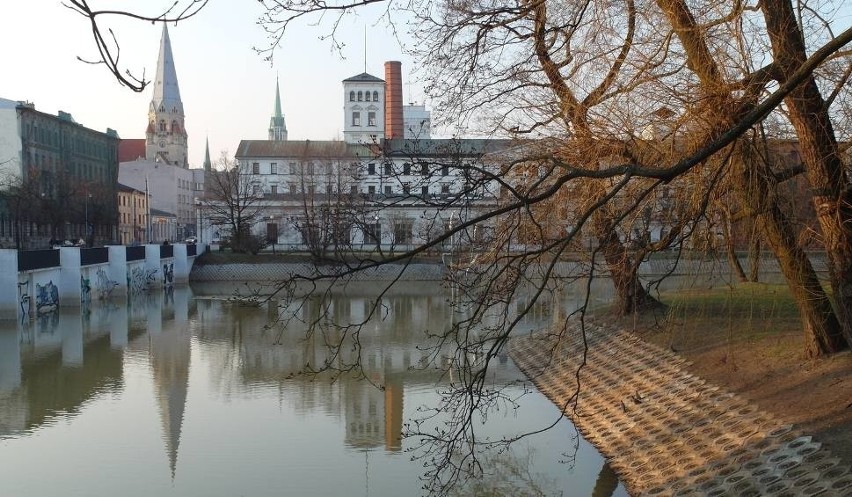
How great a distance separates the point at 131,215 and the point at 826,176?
257ft

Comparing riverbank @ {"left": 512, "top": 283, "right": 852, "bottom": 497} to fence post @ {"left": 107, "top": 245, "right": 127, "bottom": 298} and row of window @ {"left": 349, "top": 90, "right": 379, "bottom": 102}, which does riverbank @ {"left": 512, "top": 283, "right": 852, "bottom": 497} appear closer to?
fence post @ {"left": 107, "top": 245, "right": 127, "bottom": 298}

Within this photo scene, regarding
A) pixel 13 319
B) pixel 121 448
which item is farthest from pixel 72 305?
pixel 121 448

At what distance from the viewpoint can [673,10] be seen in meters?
9.12

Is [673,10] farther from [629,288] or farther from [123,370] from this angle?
[123,370]

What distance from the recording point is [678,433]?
36.1 feet

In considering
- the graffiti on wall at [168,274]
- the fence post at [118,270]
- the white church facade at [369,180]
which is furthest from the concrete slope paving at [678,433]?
the graffiti on wall at [168,274]

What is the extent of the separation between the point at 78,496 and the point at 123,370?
9.78 meters

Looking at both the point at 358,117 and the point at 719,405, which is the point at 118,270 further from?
the point at 358,117

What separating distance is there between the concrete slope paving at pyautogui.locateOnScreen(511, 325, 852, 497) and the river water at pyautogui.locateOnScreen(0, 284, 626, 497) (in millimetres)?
508

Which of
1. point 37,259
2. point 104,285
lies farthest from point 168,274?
point 37,259

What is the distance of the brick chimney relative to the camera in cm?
7525

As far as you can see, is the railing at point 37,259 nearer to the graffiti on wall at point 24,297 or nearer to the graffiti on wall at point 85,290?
the graffiti on wall at point 24,297

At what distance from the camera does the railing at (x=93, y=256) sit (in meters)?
34.9

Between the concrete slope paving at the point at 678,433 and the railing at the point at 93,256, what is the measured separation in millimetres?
23485
